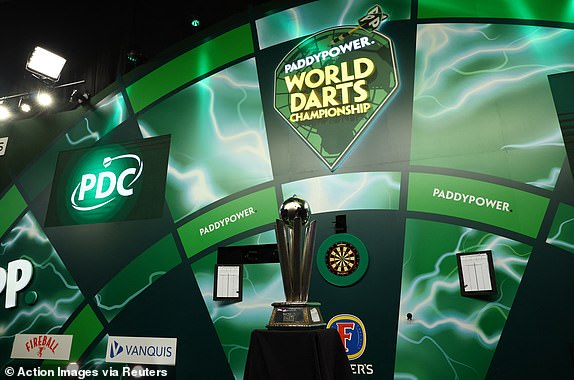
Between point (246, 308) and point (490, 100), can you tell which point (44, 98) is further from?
point (490, 100)

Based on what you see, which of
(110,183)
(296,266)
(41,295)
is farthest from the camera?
(110,183)

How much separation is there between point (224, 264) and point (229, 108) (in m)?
1.23

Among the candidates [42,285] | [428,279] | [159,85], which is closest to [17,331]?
[42,285]

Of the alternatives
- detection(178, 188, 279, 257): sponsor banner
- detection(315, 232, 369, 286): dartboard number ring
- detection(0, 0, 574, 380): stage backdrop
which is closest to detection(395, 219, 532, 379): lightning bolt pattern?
detection(0, 0, 574, 380): stage backdrop

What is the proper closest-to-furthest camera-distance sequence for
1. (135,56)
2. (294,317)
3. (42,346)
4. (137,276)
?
(294,317) → (137,276) → (42,346) → (135,56)

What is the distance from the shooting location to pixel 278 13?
3.35 m

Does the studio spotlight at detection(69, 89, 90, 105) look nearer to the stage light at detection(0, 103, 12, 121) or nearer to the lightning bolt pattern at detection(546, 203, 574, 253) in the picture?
the stage light at detection(0, 103, 12, 121)

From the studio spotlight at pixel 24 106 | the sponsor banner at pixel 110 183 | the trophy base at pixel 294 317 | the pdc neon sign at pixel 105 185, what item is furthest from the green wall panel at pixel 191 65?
the trophy base at pixel 294 317

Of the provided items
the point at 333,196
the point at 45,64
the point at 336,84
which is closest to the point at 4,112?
→ the point at 45,64

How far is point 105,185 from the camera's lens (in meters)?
3.63

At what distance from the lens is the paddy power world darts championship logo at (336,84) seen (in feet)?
9.85

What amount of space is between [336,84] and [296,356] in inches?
82.9

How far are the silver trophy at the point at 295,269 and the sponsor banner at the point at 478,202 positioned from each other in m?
1.15

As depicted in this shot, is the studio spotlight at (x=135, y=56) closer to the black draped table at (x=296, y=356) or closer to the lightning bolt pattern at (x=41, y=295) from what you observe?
the lightning bolt pattern at (x=41, y=295)
